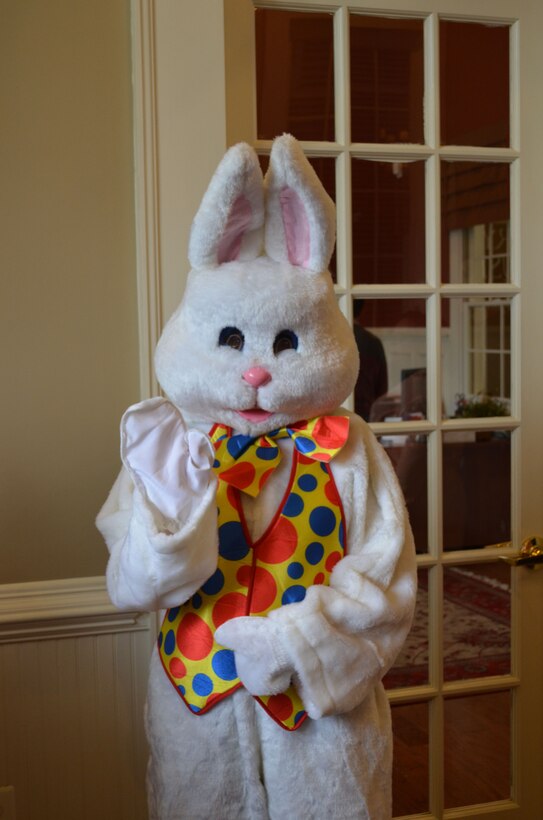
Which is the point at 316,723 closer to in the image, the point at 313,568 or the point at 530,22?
the point at 313,568

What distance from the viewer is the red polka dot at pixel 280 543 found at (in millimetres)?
1388

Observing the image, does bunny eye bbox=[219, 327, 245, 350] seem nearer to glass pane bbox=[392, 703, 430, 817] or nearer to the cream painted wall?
the cream painted wall

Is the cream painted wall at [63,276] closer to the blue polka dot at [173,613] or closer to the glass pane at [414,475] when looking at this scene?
the blue polka dot at [173,613]

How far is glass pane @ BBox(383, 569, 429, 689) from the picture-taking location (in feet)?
7.15

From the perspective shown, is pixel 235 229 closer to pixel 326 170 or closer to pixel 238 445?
pixel 238 445

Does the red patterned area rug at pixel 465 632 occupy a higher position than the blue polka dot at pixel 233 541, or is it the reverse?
the blue polka dot at pixel 233 541

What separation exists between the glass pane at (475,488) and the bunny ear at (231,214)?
94 cm

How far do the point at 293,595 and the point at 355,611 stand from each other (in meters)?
0.09

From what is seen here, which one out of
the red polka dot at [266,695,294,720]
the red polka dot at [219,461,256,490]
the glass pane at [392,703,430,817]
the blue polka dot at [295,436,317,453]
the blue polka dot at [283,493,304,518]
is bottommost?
the glass pane at [392,703,430,817]

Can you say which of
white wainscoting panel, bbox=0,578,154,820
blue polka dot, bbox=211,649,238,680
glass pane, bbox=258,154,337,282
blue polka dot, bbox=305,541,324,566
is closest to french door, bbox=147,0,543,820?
glass pane, bbox=258,154,337,282

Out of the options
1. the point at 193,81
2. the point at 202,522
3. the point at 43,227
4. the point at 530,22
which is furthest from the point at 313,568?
the point at 530,22

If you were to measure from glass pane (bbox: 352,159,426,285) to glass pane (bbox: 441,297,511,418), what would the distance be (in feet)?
0.45

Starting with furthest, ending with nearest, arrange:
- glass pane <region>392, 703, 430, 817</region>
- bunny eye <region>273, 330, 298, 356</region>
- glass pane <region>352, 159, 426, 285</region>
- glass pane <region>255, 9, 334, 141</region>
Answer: glass pane <region>392, 703, 430, 817</region>, glass pane <region>352, 159, 426, 285</region>, glass pane <region>255, 9, 334, 141</region>, bunny eye <region>273, 330, 298, 356</region>

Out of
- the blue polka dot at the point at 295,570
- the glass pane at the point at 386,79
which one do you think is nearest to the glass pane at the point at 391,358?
the glass pane at the point at 386,79
